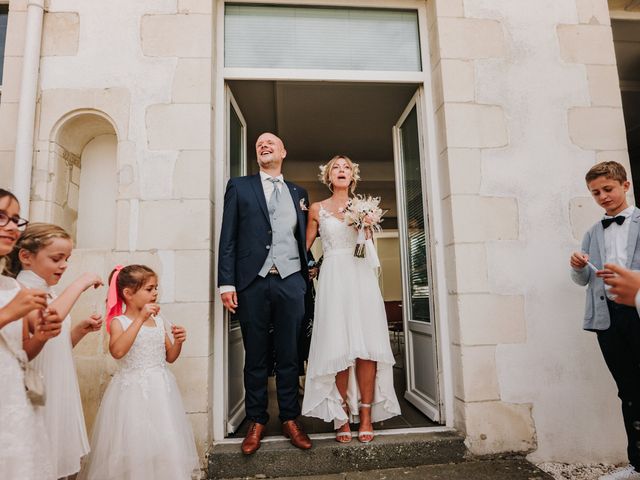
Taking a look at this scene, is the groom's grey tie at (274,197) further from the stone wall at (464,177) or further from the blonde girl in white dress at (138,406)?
the blonde girl in white dress at (138,406)

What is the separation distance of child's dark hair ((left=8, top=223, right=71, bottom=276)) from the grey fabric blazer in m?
2.99

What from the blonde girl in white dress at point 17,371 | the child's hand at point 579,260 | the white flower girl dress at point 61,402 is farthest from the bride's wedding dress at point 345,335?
the blonde girl in white dress at point 17,371

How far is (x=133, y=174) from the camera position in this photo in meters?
2.95

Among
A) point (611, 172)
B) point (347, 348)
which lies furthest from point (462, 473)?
point (611, 172)

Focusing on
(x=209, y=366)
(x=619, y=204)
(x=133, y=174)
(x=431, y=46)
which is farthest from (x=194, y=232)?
(x=619, y=204)

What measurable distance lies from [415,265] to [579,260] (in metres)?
1.52

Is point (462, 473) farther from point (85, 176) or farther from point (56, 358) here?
point (85, 176)

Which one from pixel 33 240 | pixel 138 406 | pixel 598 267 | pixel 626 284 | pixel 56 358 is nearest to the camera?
pixel 626 284

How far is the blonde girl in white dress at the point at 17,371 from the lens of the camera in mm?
1484

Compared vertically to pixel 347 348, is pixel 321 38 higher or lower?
higher

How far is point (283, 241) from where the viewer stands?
2.92m

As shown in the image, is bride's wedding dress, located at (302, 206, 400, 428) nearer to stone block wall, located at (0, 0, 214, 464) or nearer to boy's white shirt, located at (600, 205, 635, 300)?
stone block wall, located at (0, 0, 214, 464)

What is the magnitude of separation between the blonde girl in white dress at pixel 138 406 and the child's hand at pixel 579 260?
241cm

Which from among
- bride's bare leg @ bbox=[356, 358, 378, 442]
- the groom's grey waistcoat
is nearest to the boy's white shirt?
bride's bare leg @ bbox=[356, 358, 378, 442]
